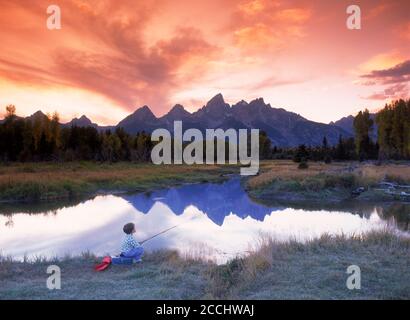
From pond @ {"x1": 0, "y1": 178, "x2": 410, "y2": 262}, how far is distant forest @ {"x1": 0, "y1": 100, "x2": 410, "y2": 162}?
3484 centimetres

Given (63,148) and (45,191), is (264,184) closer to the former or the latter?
(45,191)

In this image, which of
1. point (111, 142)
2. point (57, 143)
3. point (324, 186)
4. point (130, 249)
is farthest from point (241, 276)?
point (111, 142)

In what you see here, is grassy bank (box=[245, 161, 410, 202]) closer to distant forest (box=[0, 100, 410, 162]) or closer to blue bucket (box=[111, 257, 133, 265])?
blue bucket (box=[111, 257, 133, 265])

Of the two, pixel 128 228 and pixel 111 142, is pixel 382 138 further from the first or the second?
pixel 128 228

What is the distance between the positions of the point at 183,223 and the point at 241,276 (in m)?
13.6

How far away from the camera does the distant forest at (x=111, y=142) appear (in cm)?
6938

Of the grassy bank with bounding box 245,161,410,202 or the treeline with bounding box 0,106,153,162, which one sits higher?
the treeline with bounding box 0,106,153,162

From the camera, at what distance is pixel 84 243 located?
17.7 metres

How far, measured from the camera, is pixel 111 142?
89375 millimetres

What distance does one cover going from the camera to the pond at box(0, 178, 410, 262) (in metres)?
16.7

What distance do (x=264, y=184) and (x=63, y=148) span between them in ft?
191

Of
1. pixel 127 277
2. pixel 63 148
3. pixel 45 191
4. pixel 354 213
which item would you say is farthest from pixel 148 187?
pixel 63 148

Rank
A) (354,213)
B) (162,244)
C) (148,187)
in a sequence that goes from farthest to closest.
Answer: (148,187)
(354,213)
(162,244)

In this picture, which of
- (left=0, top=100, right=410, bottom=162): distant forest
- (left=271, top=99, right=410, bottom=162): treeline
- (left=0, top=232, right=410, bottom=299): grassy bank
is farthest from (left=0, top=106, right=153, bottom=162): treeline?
(left=0, top=232, right=410, bottom=299): grassy bank
